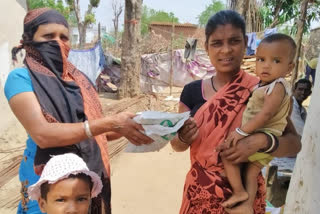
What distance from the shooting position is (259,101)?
1.38 meters

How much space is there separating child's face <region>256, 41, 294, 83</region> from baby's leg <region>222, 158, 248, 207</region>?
19.6 inches

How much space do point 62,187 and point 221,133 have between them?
2.71 ft

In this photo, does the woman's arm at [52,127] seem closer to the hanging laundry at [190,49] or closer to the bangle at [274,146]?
the bangle at [274,146]

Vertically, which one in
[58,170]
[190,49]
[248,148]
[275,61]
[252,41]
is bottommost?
[58,170]

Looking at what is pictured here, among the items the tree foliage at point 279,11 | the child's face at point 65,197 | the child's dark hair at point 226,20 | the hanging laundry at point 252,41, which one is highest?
the tree foliage at point 279,11

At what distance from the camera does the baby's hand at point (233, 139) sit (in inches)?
52.8

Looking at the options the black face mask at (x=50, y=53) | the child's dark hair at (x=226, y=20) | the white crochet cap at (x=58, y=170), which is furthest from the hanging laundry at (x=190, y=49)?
the white crochet cap at (x=58, y=170)

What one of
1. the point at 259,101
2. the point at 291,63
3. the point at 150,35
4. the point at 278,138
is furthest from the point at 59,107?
the point at 150,35

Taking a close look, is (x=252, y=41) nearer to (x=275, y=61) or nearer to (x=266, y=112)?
(x=275, y=61)

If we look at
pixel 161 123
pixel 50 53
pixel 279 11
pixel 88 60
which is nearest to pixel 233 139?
pixel 161 123

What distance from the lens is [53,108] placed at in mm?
1473

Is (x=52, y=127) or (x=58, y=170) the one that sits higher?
(x=52, y=127)

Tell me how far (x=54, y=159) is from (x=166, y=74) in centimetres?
1090

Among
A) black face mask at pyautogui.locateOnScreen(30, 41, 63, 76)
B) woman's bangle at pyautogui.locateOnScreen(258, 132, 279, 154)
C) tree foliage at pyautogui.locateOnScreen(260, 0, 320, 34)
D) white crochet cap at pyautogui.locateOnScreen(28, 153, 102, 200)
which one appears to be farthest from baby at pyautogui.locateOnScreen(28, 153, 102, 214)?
tree foliage at pyautogui.locateOnScreen(260, 0, 320, 34)
